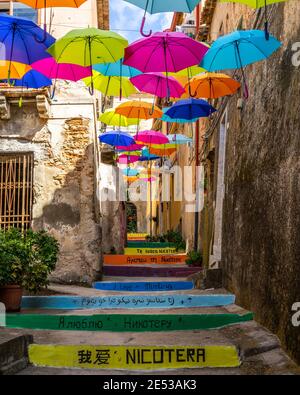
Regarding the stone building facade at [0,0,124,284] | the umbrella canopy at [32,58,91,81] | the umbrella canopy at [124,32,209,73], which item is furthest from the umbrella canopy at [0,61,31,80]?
the stone building facade at [0,0,124,284]

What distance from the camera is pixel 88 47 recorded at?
25.8ft

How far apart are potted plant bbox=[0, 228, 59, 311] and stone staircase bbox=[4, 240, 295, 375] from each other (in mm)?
538

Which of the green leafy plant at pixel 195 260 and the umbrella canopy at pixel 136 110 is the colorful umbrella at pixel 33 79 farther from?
the green leafy plant at pixel 195 260

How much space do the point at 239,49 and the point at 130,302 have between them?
4.53 m

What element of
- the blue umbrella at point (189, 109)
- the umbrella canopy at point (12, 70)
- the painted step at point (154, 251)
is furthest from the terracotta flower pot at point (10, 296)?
the painted step at point (154, 251)

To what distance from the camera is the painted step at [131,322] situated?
25.1 ft

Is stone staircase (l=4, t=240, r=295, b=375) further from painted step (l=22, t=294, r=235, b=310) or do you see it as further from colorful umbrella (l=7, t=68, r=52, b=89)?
colorful umbrella (l=7, t=68, r=52, b=89)

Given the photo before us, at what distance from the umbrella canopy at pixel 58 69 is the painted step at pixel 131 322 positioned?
3.78 metres

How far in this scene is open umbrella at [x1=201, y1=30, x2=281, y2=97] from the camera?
6.58 m

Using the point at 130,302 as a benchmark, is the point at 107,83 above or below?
above

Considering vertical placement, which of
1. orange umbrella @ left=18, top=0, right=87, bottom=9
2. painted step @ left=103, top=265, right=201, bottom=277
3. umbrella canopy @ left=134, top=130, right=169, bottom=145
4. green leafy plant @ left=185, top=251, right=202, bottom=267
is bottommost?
painted step @ left=103, top=265, right=201, bottom=277

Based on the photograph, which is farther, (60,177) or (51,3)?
(60,177)

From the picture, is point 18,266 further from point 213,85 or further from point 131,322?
point 213,85

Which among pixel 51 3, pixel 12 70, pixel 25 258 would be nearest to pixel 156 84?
pixel 12 70
